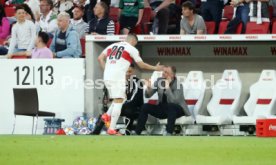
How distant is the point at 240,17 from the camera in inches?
859

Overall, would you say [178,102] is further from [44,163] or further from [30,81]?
[44,163]

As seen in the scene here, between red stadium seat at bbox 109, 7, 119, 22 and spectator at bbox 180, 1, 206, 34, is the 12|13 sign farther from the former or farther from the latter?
spectator at bbox 180, 1, 206, 34

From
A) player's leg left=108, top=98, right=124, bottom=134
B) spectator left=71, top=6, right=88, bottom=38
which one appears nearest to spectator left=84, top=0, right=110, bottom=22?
spectator left=71, top=6, right=88, bottom=38

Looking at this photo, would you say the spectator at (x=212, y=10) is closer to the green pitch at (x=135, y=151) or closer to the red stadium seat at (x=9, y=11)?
the green pitch at (x=135, y=151)

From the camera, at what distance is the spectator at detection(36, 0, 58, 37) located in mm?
24406

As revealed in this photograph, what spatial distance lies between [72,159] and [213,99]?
9.83 m

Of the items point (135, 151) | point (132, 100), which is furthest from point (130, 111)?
point (135, 151)

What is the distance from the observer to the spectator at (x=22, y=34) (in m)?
23.1

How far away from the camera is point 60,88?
2233 cm

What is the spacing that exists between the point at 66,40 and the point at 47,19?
2485mm

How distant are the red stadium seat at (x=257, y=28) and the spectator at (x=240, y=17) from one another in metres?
0.18

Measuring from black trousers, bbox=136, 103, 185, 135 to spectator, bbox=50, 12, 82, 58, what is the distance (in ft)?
8.23

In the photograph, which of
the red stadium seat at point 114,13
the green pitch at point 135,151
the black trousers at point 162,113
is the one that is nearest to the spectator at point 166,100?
the black trousers at point 162,113

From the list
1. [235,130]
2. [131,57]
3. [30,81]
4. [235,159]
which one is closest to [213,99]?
[235,130]
